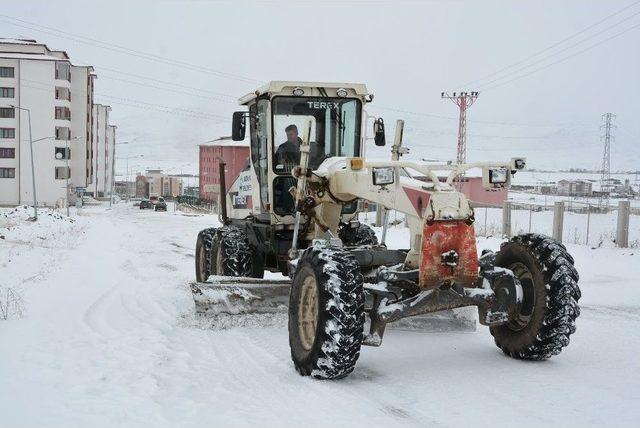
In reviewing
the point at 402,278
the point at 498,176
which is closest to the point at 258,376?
the point at 402,278

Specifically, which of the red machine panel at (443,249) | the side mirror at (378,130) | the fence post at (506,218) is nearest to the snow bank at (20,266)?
the red machine panel at (443,249)

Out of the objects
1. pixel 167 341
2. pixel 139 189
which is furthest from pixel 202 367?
pixel 139 189

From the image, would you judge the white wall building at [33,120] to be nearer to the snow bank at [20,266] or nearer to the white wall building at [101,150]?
the white wall building at [101,150]

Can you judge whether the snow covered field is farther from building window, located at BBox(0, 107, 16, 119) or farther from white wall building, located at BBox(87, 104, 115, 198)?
white wall building, located at BBox(87, 104, 115, 198)

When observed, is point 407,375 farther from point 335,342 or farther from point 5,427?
point 5,427

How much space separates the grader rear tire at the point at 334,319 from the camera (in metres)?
5.44

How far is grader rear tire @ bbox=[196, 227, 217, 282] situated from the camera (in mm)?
10266

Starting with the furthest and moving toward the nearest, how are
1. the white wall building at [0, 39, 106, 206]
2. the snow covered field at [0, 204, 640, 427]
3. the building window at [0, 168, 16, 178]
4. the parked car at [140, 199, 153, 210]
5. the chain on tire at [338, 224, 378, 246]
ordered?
the parked car at [140, 199, 153, 210], the building window at [0, 168, 16, 178], the white wall building at [0, 39, 106, 206], the chain on tire at [338, 224, 378, 246], the snow covered field at [0, 204, 640, 427]

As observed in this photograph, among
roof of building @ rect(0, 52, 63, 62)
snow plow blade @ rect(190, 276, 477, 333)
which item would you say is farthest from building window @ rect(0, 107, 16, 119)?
snow plow blade @ rect(190, 276, 477, 333)

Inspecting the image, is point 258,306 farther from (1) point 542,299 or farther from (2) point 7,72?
(2) point 7,72

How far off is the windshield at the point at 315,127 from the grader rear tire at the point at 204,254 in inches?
81.6

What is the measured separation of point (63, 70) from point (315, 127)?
7097cm

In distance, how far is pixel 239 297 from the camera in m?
7.77

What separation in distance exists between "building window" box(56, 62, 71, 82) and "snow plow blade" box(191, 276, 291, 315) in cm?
7134
